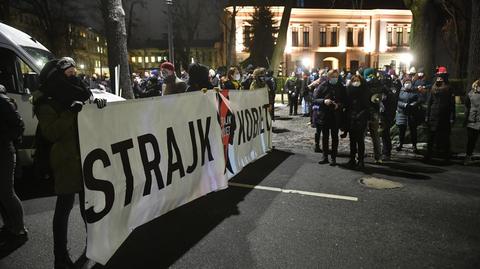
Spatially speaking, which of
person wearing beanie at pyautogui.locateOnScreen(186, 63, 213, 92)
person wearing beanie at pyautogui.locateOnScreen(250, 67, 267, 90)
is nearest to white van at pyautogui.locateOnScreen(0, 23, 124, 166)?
person wearing beanie at pyautogui.locateOnScreen(186, 63, 213, 92)

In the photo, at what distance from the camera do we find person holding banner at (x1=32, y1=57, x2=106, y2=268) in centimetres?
345

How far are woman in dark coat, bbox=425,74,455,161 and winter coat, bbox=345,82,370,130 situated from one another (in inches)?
73.8

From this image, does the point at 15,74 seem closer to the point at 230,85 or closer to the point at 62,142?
the point at 62,142

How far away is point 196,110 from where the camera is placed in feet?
17.9

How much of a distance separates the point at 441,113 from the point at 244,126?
4.54m

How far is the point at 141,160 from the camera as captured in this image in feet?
13.8

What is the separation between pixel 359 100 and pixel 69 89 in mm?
5868

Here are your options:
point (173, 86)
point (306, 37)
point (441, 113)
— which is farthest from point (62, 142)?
point (306, 37)

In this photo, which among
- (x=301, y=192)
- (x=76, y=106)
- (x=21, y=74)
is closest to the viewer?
(x=76, y=106)

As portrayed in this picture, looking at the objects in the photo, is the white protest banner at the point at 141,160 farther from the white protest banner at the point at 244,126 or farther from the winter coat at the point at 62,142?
the white protest banner at the point at 244,126

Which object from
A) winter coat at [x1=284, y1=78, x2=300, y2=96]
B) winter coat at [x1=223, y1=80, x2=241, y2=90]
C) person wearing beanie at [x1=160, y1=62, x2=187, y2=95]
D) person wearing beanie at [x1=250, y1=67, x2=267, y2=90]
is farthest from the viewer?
winter coat at [x1=284, y1=78, x2=300, y2=96]

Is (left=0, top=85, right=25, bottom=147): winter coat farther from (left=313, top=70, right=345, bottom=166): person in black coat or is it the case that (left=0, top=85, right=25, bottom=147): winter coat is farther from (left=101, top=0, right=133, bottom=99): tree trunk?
(left=101, top=0, right=133, bottom=99): tree trunk

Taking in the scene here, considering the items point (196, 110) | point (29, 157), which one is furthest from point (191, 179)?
point (29, 157)

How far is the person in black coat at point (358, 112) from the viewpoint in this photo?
7.84 metres
